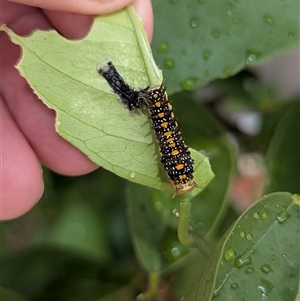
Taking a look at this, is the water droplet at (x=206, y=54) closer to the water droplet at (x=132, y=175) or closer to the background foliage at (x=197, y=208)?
the background foliage at (x=197, y=208)

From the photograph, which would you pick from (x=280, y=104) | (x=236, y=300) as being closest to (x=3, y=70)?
(x=236, y=300)

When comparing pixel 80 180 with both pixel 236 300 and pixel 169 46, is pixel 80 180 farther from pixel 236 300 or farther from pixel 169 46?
pixel 236 300

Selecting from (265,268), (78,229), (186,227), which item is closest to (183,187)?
(186,227)

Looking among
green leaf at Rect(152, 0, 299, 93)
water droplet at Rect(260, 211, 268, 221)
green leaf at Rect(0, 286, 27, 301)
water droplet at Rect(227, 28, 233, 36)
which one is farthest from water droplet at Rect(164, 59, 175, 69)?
green leaf at Rect(0, 286, 27, 301)

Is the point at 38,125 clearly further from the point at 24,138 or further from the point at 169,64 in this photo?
the point at 169,64

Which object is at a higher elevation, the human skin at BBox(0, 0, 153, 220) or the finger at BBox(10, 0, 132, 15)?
the finger at BBox(10, 0, 132, 15)

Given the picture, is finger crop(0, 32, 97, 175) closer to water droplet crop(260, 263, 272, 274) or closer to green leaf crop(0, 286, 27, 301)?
green leaf crop(0, 286, 27, 301)

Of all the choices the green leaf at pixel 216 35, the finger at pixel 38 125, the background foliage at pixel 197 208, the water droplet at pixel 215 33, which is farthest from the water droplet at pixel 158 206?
the water droplet at pixel 215 33
